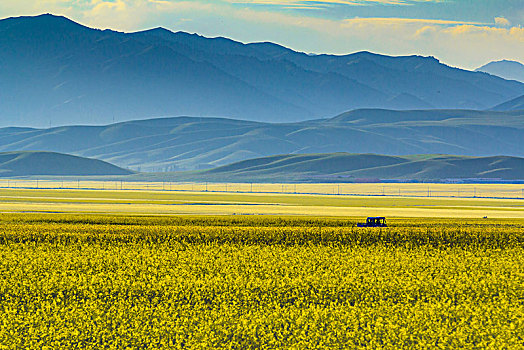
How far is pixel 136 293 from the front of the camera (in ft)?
83.3

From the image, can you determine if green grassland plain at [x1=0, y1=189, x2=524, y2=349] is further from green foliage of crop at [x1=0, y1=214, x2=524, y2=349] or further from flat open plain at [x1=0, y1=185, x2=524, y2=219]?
flat open plain at [x1=0, y1=185, x2=524, y2=219]

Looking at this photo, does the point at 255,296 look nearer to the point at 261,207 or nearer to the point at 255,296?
the point at 255,296

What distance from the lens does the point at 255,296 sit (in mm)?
24734

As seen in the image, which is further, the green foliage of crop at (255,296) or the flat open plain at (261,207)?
the flat open plain at (261,207)

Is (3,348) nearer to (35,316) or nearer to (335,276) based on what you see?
(35,316)

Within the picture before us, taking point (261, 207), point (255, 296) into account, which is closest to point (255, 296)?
point (255, 296)

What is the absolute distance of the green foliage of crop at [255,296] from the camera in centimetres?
1988

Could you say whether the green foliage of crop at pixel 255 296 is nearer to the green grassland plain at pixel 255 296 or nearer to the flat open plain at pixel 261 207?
the green grassland plain at pixel 255 296

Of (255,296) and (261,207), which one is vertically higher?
(261,207)

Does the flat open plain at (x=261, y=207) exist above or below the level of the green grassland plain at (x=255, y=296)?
above

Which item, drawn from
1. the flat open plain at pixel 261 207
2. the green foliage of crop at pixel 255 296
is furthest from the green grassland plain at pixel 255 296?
the flat open plain at pixel 261 207

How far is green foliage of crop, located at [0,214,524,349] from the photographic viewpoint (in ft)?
65.2

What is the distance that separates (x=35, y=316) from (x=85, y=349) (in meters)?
2.99

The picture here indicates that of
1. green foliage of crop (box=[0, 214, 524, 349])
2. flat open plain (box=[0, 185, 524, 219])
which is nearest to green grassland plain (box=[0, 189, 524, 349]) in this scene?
green foliage of crop (box=[0, 214, 524, 349])
